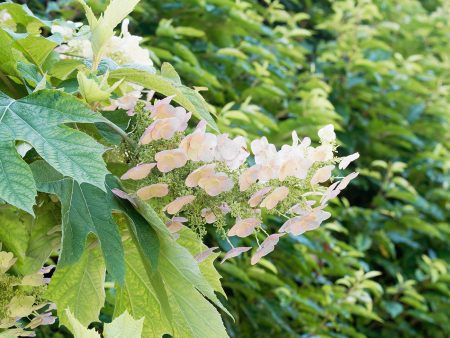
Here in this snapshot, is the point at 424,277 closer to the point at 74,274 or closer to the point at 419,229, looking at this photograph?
the point at 419,229

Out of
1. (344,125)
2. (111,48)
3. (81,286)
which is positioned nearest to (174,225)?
(81,286)

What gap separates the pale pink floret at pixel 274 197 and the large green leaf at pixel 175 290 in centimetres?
9

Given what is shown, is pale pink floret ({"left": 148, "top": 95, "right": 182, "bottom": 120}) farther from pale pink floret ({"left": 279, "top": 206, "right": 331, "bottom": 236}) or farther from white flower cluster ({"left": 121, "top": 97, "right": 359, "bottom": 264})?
pale pink floret ({"left": 279, "top": 206, "right": 331, "bottom": 236})

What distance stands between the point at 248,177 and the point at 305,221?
73 mm

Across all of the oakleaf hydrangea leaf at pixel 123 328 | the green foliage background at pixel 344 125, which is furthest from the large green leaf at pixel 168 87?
the green foliage background at pixel 344 125

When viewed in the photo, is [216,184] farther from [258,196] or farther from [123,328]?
[123,328]

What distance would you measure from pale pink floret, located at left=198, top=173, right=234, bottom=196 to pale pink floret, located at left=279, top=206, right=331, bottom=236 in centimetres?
7

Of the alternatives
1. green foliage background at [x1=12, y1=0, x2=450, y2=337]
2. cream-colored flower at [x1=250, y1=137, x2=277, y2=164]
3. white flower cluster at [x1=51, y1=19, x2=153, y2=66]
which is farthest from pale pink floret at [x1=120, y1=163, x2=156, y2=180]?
green foliage background at [x1=12, y1=0, x2=450, y2=337]

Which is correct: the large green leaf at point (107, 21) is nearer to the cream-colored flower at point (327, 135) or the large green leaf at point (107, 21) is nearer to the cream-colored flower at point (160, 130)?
the cream-colored flower at point (160, 130)

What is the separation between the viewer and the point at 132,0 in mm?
838

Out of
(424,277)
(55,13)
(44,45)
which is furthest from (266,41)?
(44,45)

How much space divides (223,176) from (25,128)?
0.18 m

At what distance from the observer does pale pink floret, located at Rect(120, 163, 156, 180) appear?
31.7 inches

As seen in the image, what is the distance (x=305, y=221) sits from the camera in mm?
827
